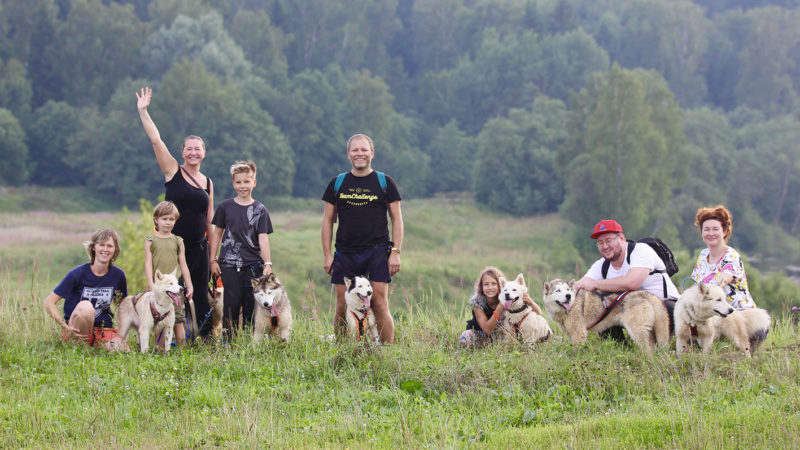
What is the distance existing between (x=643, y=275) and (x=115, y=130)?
2416 inches

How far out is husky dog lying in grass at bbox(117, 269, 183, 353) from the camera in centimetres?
691

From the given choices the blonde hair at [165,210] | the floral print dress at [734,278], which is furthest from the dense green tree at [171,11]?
the floral print dress at [734,278]

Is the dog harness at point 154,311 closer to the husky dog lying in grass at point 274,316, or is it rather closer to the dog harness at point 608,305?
the husky dog lying in grass at point 274,316

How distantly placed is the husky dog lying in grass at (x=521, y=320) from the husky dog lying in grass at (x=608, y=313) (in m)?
0.19

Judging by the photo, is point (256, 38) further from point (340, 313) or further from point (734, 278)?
point (734, 278)

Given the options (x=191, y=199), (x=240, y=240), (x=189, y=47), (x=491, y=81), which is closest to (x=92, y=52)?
(x=189, y=47)

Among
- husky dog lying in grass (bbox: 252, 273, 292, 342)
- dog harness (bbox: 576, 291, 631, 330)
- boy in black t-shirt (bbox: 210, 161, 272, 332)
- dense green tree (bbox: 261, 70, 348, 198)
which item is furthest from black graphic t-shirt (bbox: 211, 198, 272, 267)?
dense green tree (bbox: 261, 70, 348, 198)

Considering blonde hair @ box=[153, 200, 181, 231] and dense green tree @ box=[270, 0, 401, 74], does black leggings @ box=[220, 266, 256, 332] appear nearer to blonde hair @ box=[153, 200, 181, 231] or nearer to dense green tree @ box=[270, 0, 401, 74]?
blonde hair @ box=[153, 200, 181, 231]

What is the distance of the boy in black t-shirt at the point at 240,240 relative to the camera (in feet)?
24.3

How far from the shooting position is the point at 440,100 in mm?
91688

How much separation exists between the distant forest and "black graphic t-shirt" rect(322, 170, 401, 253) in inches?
1747

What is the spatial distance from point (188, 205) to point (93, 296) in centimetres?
132

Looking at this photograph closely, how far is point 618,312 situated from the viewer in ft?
23.2

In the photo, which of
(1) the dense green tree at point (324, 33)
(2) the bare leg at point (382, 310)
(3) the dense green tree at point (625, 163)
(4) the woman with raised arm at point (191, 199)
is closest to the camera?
(4) the woman with raised arm at point (191, 199)
